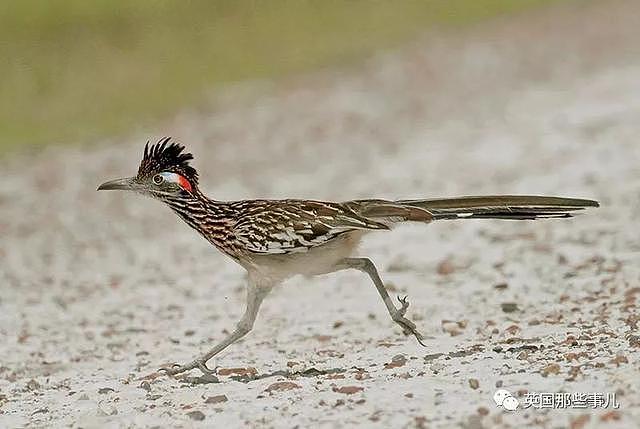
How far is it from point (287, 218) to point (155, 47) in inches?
777

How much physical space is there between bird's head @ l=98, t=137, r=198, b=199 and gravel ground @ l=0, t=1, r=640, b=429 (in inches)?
40.7

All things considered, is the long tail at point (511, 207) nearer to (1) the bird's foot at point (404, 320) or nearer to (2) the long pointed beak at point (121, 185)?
(1) the bird's foot at point (404, 320)

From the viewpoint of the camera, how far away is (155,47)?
86.2ft

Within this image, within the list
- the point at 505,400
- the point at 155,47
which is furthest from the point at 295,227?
the point at 155,47

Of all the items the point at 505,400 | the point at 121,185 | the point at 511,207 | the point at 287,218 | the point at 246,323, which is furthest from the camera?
the point at 121,185

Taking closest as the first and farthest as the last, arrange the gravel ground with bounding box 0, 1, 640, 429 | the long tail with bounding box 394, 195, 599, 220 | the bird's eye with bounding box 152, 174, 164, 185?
the gravel ground with bounding box 0, 1, 640, 429 < the long tail with bounding box 394, 195, 599, 220 < the bird's eye with bounding box 152, 174, 164, 185

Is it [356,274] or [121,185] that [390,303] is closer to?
[121,185]

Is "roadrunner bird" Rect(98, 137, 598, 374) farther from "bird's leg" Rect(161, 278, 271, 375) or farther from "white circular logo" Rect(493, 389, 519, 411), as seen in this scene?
"white circular logo" Rect(493, 389, 519, 411)

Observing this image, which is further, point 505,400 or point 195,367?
point 195,367

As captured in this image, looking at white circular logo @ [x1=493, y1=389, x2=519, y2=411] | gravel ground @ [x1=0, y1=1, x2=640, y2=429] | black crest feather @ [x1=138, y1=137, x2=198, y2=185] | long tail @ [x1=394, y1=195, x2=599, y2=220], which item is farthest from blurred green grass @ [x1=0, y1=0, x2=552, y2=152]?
white circular logo @ [x1=493, y1=389, x2=519, y2=411]

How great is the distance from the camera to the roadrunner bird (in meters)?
6.95

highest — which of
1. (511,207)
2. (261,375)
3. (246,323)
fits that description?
(511,207)

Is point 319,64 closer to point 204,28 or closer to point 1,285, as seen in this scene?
point 204,28

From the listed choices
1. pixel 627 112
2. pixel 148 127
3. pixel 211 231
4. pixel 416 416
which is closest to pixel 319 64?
pixel 148 127
